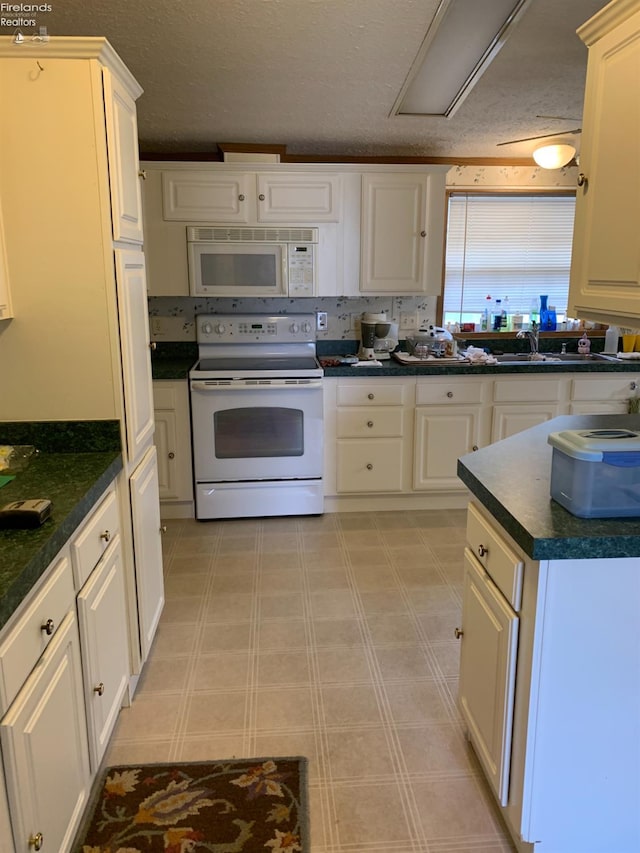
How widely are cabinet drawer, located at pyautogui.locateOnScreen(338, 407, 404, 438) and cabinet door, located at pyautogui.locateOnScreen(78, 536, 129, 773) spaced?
6.54 feet

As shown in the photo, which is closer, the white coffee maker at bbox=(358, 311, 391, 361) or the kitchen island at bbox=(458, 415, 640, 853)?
the kitchen island at bbox=(458, 415, 640, 853)

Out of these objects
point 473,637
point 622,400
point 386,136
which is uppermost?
point 386,136

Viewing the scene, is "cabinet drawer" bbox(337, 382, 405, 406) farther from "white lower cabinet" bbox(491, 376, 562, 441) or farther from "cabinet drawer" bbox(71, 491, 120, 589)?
"cabinet drawer" bbox(71, 491, 120, 589)

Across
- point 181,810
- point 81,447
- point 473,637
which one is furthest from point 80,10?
→ point 181,810

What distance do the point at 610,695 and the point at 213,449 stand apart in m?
2.66

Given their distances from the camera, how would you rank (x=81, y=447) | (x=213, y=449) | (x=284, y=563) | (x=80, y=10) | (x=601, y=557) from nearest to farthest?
(x=601, y=557), (x=81, y=447), (x=80, y=10), (x=284, y=563), (x=213, y=449)

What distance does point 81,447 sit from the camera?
2057mm

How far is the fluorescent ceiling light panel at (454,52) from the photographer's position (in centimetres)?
231

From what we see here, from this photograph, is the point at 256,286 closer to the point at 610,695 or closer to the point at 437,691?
the point at 437,691

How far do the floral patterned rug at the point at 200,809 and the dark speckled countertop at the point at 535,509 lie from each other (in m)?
1.01

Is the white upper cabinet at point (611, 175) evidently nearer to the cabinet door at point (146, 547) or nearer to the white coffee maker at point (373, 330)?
the cabinet door at point (146, 547)

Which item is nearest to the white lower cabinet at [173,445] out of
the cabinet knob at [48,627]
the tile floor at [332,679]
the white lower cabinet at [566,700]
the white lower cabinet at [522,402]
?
the tile floor at [332,679]

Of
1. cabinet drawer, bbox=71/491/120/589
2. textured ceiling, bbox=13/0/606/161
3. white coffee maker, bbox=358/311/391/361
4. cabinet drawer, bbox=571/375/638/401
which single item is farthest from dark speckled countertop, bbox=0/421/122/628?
cabinet drawer, bbox=571/375/638/401

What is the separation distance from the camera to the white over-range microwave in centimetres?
380
